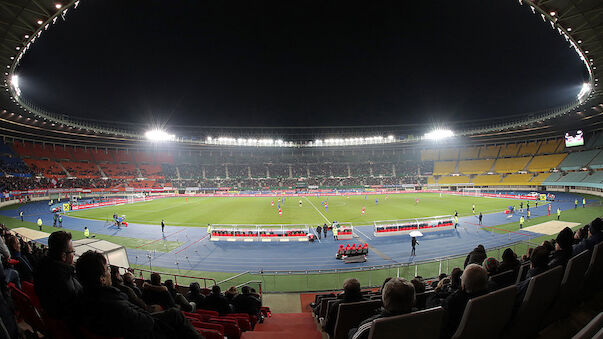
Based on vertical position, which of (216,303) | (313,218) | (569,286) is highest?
(569,286)

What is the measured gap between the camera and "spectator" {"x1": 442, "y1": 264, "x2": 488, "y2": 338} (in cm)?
287

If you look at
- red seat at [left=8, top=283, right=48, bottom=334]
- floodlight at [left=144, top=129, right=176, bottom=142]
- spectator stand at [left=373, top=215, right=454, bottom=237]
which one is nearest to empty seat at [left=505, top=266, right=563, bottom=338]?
red seat at [left=8, top=283, right=48, bottom=334]

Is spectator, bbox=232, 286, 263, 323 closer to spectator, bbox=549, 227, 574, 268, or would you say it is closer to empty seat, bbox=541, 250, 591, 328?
empty seat, bbox=541, 250, 591, 328

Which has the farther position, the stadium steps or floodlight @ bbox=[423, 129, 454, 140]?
floodlight @ bbox=[423, 129, 454, 140]

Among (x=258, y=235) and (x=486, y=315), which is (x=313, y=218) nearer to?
(x=258, y=235)

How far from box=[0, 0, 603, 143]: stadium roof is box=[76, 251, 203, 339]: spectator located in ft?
77.1

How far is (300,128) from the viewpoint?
81.2 metres

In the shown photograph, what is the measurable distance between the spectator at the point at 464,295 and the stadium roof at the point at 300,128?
24042 mm

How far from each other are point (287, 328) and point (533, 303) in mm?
5417

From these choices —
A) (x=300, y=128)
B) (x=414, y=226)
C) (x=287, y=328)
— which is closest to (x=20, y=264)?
(x=287, y=328)

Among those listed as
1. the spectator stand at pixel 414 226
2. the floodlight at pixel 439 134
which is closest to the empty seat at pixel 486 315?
the spectator stand at pixel 414 226

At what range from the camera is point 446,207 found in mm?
37094

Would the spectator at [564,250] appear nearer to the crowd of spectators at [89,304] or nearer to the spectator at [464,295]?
the spectator at [464,295]

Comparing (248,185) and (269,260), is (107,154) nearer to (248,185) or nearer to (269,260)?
(248,185)
